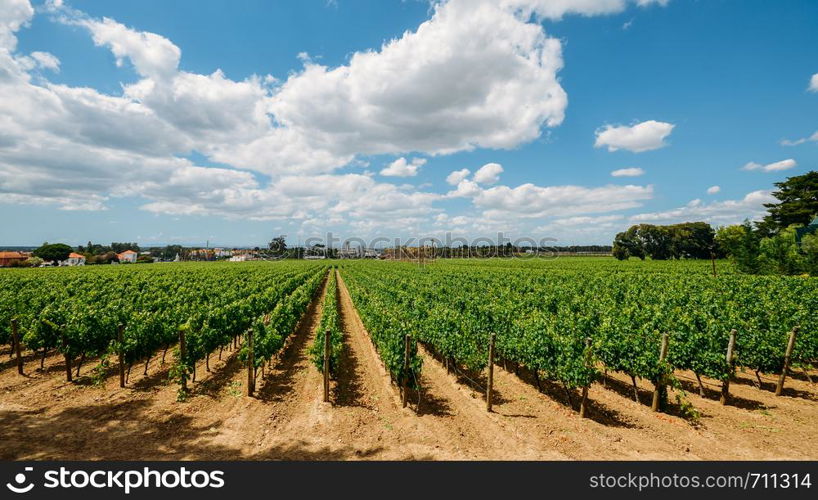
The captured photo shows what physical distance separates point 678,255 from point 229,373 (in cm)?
11118

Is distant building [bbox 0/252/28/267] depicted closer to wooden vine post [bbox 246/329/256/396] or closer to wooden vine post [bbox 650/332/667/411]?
wooden vine post [bbox 246/329/256/396]

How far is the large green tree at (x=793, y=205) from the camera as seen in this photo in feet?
215

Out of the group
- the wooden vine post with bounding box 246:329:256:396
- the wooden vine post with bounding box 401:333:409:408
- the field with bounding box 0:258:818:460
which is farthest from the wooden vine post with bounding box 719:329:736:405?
the wooden vine post with bounding box 246:329:256:396

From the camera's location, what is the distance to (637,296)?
798 inches

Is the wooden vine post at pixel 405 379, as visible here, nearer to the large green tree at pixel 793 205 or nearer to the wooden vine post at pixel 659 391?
the wooden vine post at pixel 659 391

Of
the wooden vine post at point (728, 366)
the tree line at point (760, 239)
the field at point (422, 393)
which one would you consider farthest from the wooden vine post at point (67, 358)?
the tree line at point (760, 239)

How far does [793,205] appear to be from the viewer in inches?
2633

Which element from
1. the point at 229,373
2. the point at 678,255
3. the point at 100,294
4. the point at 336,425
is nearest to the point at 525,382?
the point at 336,425

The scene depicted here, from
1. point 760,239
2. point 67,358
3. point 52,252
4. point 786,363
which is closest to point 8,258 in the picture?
point 52,252

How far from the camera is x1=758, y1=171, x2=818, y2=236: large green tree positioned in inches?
2579

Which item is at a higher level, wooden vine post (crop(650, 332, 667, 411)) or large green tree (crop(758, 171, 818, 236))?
large green tree (crop(758, 171, 818, 236))

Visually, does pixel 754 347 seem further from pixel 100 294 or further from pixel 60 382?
pixel 100 294

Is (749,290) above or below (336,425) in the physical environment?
above
